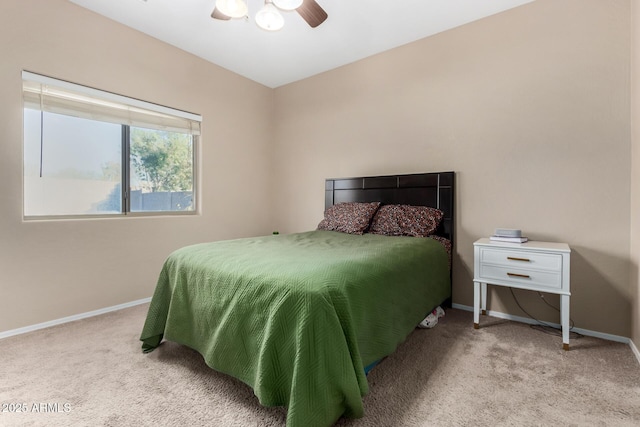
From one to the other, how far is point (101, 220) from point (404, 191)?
9.22ft

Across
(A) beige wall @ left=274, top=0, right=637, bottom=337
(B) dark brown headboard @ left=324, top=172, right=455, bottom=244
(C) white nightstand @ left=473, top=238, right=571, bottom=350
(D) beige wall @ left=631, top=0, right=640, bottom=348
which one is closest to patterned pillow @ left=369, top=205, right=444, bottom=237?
(B) dark brown headboard @ left=324, top=172, right=455, bottom=244

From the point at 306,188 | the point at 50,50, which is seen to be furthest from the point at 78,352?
the point at 306,188

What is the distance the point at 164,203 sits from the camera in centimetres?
314

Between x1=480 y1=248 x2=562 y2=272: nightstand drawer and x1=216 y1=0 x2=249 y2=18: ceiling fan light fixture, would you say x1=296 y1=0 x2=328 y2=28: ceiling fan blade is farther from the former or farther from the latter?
x1=480 y1=248 x2=562 y2=272: nightstand drawer

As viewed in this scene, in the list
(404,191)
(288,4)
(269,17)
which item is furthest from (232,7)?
(404,191)

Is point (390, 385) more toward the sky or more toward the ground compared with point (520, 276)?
more toward the ground

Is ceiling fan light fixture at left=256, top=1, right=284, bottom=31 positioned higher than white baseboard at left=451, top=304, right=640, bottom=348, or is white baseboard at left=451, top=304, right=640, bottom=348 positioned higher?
ceiling fan light fixture at left=256, top=1, right=284, bottom=31

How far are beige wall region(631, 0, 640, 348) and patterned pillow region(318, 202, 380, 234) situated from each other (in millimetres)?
1809

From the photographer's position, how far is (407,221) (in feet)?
8.83

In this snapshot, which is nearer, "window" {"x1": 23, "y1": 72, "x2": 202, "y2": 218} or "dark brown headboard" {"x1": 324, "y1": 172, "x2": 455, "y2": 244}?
"window" {"x1": 23, "y1": 72, "x2": 202, "y2": 218}

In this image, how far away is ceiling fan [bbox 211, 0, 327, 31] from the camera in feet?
5.89

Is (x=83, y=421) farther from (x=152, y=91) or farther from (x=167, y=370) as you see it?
(x=152, y=91)

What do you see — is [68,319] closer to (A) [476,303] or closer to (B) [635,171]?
(A) [476,303]

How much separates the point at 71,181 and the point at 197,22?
70.0 inches
